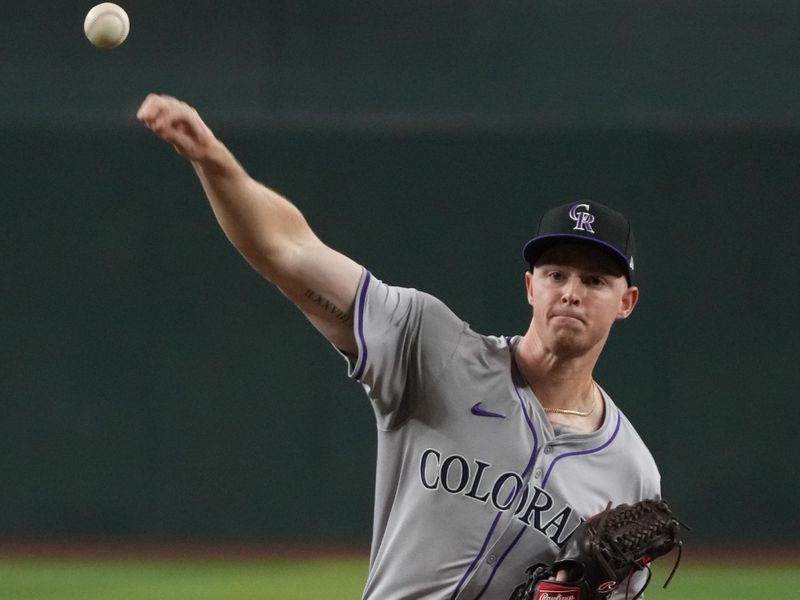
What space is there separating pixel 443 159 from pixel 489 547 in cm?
649

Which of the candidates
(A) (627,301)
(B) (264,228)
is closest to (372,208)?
(A) (627,301)

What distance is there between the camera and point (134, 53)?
928cm

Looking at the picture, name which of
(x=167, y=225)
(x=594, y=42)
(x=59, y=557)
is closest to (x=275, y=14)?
(x=167, y=225)

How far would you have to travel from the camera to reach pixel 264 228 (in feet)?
8.84

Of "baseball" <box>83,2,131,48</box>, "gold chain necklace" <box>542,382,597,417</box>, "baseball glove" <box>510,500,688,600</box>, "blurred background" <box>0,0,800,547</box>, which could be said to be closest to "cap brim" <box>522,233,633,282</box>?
"gold chain necklace" <box>542,382,597,417</box>

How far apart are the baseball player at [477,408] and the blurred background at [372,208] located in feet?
19.1

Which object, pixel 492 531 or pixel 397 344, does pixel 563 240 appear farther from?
pixel 492 531

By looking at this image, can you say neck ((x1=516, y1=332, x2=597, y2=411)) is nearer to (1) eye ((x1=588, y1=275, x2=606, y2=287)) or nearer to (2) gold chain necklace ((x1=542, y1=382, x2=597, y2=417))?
(2) gold chain necklace ((x1=542, y1=382, x2=597, y2=417))

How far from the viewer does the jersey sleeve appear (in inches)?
114

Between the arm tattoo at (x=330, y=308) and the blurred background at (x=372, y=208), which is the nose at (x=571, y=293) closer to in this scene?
the arm tattoo at (x=330, y=308)

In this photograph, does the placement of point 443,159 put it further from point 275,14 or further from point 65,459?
point 65,459

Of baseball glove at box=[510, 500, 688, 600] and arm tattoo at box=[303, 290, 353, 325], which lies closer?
arm tattoo at box=[303, 290, 353, 325]

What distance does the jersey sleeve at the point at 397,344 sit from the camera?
2.88m

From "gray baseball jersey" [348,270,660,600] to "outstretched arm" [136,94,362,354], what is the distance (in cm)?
12
